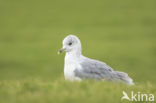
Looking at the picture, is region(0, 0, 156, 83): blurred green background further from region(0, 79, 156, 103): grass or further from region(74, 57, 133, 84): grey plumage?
region(0, 79, 156, 103): grass

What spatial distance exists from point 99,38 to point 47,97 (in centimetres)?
3366

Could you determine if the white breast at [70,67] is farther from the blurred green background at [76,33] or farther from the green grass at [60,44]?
the blurred green background at [76,33]

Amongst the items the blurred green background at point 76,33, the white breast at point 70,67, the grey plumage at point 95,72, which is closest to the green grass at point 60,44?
the blurred green background at point 76,33

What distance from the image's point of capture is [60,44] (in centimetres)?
3700

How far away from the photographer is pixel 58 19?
2052 inches

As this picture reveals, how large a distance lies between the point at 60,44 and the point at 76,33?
629 cm

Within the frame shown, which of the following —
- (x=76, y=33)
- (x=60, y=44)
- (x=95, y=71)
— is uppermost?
(x=76, y=33)

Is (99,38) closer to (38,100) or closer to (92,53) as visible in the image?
(92,53)

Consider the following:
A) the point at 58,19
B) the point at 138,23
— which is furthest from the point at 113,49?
the point at 58,19

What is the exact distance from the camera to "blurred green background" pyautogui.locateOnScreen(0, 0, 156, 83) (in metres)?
29.8

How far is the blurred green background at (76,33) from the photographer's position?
29819mm

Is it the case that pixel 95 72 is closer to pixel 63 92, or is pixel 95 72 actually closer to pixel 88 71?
pixel 88 71

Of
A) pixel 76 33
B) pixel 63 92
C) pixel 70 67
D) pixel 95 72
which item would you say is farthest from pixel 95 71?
pixel 76 33

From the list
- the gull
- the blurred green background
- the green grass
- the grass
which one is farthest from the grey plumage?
the blurred green background
